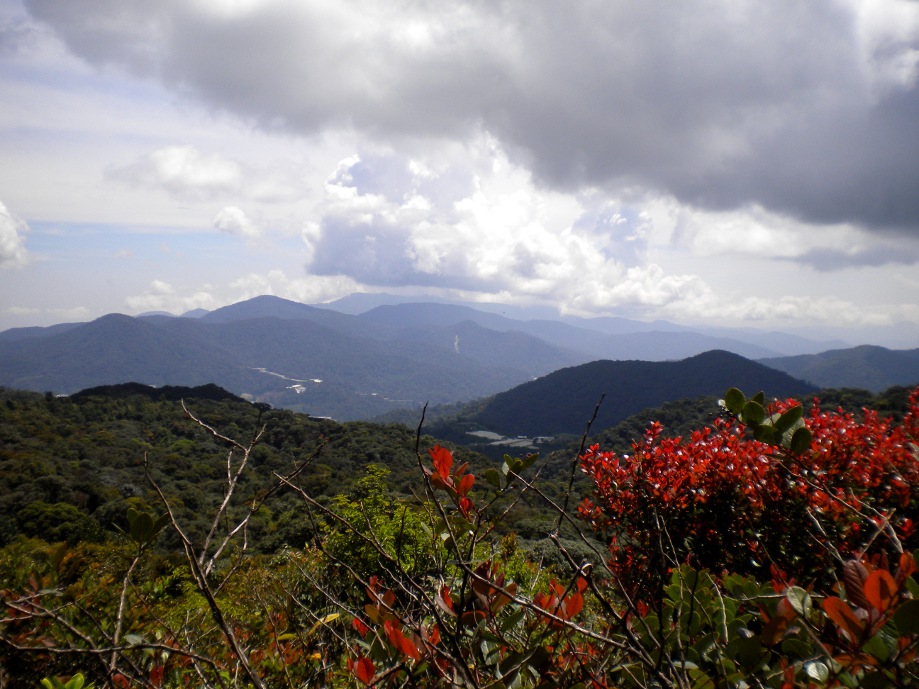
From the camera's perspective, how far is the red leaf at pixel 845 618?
2.48ft

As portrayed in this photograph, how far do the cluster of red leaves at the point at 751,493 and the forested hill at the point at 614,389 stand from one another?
10630cm

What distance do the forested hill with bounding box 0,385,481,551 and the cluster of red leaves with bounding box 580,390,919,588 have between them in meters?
2.47

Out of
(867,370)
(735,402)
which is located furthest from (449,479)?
(867,370)

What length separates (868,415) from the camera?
3721 millimetres

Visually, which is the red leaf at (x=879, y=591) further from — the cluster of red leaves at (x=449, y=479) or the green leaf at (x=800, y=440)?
the cluster of red leaves at (x=449, y=479)

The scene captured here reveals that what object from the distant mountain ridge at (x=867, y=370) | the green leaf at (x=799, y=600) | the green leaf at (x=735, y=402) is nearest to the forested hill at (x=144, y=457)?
the green leaf at (x=735, y=402)

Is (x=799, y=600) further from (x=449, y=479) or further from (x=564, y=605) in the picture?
(x=449, y=479)

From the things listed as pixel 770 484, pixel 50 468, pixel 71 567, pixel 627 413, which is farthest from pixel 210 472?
pixel 627 413

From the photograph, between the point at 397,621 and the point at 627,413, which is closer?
the point at 397,621

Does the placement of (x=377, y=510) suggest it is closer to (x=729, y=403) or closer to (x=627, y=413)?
(x=729, y=403)

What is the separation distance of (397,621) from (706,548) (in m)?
2.73

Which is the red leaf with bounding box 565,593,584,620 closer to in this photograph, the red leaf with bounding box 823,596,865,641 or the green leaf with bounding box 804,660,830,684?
the green leaf with bounding box 804,660,830,684

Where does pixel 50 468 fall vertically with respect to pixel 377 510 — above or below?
below

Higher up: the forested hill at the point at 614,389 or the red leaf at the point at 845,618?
the red leaf at the point at 845,618
